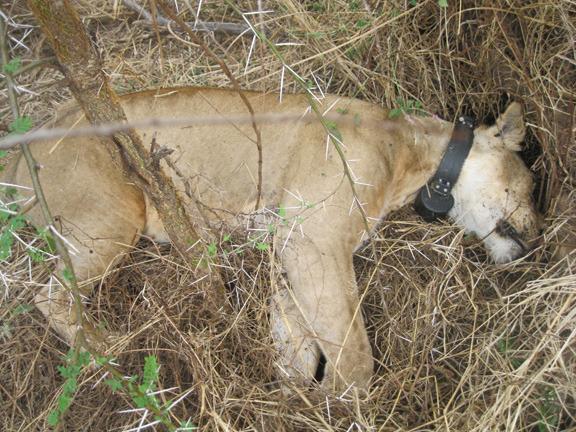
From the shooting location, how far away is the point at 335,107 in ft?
10.1

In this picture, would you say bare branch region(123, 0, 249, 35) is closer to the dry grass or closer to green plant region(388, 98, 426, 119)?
the dry grass

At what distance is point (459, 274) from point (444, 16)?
4.32ft

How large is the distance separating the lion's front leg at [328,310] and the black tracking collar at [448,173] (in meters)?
0.53

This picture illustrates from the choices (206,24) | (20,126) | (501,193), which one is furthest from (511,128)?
(20,126)

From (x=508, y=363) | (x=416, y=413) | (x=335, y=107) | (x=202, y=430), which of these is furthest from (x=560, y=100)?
(x=202, y=430)

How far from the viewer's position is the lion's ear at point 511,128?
3.06m

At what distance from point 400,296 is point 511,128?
98 centimetres

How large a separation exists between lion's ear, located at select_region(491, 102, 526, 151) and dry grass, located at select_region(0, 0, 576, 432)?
80 mm

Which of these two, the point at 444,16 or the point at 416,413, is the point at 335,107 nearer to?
the point at 444,16

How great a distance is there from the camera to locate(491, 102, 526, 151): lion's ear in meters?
3.06

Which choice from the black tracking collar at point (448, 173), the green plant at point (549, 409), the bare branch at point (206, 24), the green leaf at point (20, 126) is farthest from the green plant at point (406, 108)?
the green leaf at point (20, 126)

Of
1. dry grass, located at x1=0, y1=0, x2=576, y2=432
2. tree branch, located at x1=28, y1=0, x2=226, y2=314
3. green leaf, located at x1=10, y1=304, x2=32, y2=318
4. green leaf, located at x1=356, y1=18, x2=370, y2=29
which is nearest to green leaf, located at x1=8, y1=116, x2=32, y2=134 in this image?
tree branch, located at x1=28, y1=0, x2=226, y2=314

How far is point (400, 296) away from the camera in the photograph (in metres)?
3.10

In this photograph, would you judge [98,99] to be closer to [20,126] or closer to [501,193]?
[20,126]
